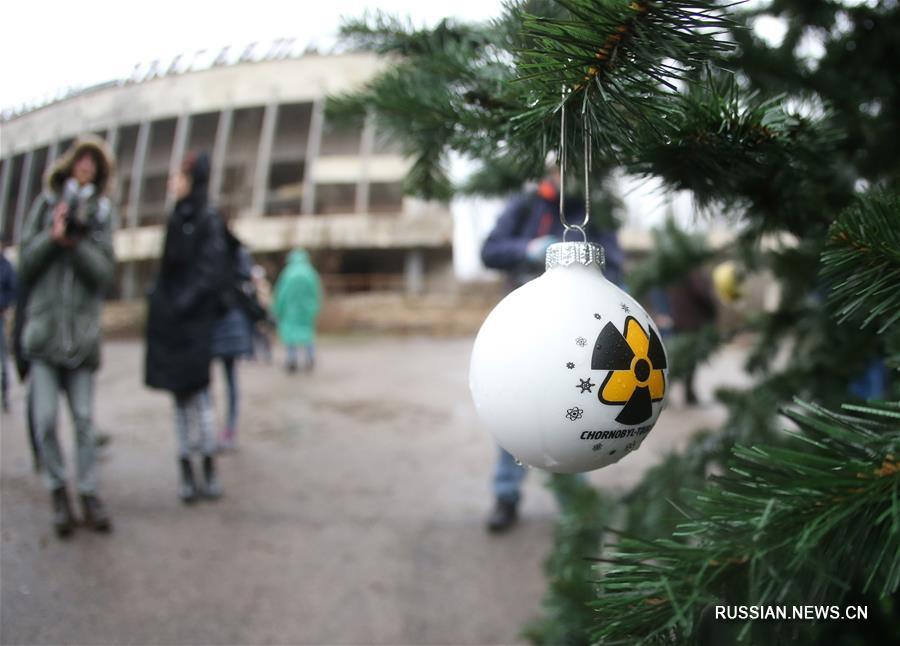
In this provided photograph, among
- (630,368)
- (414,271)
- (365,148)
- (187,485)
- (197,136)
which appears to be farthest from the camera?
(414,271)

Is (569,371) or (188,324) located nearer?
(569,371)

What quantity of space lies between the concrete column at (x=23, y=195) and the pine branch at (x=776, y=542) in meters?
1.90

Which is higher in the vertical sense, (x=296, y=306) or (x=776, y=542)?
(x=296, y=306)

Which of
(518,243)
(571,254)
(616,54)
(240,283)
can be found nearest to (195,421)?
(240,283)

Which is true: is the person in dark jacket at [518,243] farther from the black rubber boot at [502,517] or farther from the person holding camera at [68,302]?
the person holding camera at [68,302]

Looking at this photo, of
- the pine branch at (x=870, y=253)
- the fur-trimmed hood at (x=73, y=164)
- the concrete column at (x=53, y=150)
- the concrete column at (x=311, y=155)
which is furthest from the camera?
the concrete column at (x=311, y=155)

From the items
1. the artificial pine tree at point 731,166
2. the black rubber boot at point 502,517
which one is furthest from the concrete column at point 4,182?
the black rubber boot at point 502,517

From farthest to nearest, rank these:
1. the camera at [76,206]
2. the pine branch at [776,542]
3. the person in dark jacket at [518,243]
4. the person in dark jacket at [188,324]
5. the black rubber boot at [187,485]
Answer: the person in dark jacket at [188,324] < the black rubber boot at [187,485] < the person in dark jacket at [518,243] < the camera at [76,206] < the pine branch at [776,542]

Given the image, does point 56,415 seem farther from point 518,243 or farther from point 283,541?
point 518,243

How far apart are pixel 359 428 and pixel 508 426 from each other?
17.1 ft

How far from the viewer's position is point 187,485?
379 centimetres

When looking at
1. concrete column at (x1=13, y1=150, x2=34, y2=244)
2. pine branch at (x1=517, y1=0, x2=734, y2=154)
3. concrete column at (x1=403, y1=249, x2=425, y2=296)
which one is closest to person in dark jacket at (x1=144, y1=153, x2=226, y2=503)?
concrete column at (x1=13, y1=150, x2=34, y2=244)

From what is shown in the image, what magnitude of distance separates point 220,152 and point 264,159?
38 centimetres

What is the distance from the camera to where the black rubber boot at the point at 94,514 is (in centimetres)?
298
